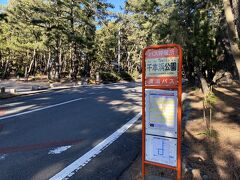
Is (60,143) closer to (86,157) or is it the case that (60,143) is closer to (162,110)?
(86,157)

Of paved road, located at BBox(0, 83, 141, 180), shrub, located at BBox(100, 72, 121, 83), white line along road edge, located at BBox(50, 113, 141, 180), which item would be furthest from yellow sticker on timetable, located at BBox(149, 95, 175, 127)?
shrub, located at BBox(100, 72, 121, 83)

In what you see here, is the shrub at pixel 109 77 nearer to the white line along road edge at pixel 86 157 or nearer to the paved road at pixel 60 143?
the paved road at pixel 60 143

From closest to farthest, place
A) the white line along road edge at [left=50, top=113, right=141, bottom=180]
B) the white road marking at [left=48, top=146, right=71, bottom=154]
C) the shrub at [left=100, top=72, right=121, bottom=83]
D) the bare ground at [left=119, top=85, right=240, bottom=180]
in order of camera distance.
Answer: the bare ground at [left=119, top=85, right=240, bottom=180] → the white line along road edge at [left=50, top=113, right=141, bottom=180] → the white road marking at [left=48, top=146, right=71, bottom=154] → the shrub at [left=100, top=72, right=121, bottom=83]

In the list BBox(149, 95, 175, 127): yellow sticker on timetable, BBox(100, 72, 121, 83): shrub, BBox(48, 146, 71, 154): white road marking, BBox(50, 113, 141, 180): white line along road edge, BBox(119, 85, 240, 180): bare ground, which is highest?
BBox(149, 95, 175, 127): yellow sticker on timetable

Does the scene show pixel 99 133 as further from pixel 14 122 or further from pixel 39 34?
pixel 39 34

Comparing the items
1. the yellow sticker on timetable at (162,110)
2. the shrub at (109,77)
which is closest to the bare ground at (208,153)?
the yellow sticker on timetable at (162,110)

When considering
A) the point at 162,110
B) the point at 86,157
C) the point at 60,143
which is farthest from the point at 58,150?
the point at 162,110

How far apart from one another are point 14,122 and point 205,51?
11.0 metres

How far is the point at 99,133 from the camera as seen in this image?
7520 mm

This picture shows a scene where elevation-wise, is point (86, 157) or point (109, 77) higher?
point (109, 77)

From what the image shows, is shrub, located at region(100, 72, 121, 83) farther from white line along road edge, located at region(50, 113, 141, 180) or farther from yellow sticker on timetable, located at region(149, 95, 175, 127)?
yellow sticker on timetable, located at region(149, 95, 175, 127)

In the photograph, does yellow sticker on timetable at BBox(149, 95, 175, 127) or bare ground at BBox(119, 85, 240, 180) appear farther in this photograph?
bare ground at BBox(119, 85, 240, 180)

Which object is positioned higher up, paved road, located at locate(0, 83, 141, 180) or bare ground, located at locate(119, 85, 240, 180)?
bare ground, located at locate(119, 85, 240, 180)

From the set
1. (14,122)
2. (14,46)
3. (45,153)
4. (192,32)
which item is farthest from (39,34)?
(45,153)
